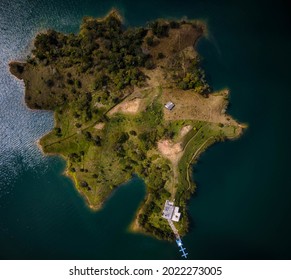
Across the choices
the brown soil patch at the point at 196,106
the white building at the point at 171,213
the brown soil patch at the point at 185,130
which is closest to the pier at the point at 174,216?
the white building at the point at 171,213

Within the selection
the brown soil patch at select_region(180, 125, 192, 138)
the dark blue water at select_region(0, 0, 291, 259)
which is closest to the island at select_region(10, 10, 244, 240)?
the brown soil patch at select_region(180, 125, 192, 138)

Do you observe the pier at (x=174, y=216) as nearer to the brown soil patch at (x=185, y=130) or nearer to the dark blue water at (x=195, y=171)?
the dark blue water at (x=195, y=171)

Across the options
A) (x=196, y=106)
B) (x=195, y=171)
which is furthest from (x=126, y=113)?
(x=195, y=171)

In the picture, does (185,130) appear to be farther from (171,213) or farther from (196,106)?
(171,213)

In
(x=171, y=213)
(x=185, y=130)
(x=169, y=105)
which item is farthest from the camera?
(x=185, y=130)

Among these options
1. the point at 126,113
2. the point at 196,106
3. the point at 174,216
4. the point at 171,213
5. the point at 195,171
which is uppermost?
the point at 126,113

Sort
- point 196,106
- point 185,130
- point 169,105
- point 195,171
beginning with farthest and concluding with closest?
point 196,106, point 195,171, point 185,130, point 169,105

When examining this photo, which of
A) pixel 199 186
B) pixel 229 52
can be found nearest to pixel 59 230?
pixel 199 186
